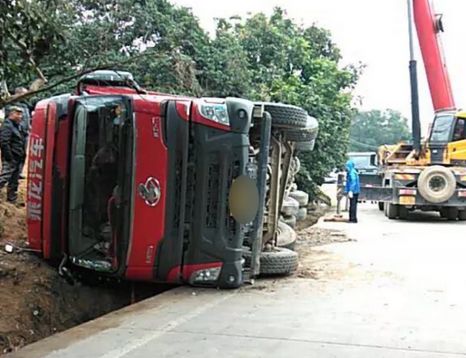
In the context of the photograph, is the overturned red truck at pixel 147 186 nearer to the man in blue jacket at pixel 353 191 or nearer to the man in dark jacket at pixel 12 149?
the man in dark jacket at pixel 12 149

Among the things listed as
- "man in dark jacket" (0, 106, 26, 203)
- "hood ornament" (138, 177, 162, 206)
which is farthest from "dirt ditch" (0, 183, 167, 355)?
"man in dark jacket" (0, 106, 26, 203)

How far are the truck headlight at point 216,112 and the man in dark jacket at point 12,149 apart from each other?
149 inches

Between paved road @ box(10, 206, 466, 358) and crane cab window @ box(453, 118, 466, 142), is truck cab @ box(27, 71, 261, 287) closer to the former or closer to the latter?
paved road @ box(10, 206, 466, 358)

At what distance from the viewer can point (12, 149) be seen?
375 inches

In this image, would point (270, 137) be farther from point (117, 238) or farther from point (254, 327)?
point (254, 327)

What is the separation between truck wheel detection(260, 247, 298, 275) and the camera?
7.87 meters

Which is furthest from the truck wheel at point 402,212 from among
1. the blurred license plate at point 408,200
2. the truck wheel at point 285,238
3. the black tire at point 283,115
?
the black tire at point 283,115

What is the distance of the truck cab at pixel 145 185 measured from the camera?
6734 millimetres

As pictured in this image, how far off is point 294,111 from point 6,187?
4.52 metres

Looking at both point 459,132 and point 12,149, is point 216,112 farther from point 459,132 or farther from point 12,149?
point 459,132

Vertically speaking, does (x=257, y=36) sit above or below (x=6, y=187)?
above

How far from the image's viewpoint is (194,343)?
518 cm

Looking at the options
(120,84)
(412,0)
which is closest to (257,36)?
(412,0)

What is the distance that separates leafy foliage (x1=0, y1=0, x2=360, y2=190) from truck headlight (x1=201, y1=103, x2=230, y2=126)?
10.6 feet
